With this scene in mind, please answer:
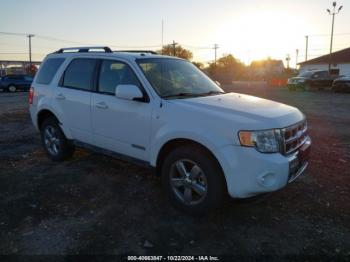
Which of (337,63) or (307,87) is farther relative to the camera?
(337,63)

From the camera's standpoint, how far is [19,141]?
8.41 m

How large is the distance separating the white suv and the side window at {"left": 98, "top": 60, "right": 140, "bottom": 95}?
1cm

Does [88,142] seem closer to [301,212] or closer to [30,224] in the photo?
[30,224]

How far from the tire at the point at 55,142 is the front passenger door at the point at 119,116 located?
109 cm

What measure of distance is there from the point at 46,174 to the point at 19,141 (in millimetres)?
3088

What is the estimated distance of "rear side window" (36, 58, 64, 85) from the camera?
6.20 meters

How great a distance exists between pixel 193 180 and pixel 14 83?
31.1m

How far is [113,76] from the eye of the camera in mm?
5121

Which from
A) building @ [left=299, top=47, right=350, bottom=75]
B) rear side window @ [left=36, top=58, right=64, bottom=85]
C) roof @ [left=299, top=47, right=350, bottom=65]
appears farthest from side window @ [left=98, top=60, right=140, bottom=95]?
roof @ [left=299, top=47, right=350, bottom=65]

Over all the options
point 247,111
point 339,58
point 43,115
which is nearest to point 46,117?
point 43,115

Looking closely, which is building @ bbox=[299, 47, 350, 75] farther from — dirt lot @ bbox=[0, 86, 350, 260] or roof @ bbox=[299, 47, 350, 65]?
dirt lot @ bbox=[0, 86, 350, 260]

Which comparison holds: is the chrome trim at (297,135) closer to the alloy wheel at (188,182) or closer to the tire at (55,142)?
the alloy wheel at (188,182)

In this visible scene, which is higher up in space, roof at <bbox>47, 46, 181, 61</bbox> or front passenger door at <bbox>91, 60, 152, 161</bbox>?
roof at <bbox>47, 46, 181, 61</bbox>

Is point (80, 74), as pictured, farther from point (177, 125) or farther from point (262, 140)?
point (262, 140)
